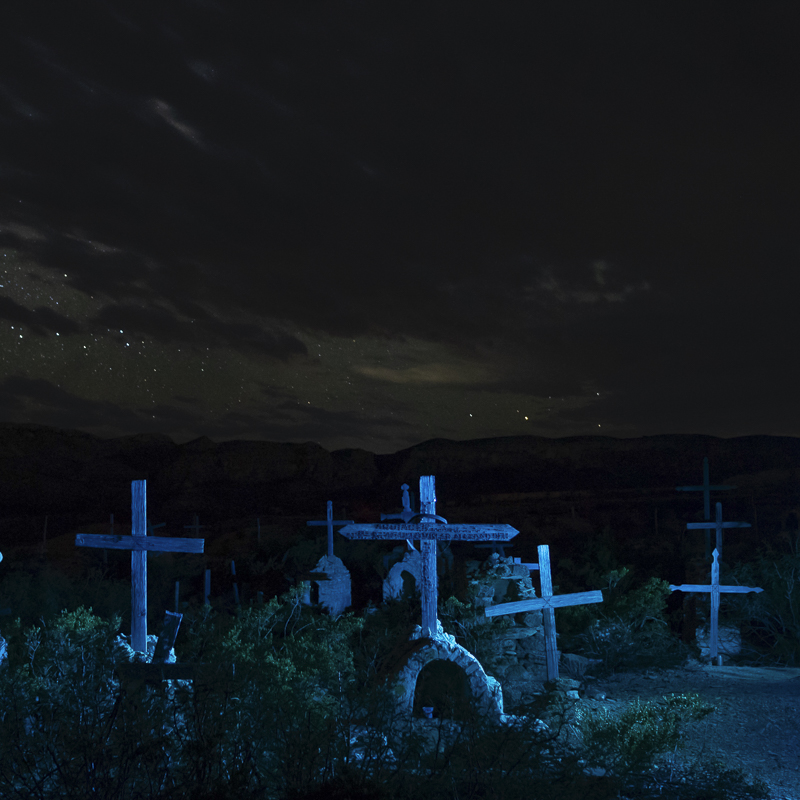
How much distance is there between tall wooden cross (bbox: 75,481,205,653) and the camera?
1035 cm

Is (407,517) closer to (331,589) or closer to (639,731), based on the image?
(331,589)

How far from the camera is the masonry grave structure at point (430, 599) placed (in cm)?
1030

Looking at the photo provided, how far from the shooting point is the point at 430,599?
36.0 ft

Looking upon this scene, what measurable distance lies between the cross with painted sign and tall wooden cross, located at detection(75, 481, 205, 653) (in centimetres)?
257

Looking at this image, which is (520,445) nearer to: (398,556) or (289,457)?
(289,457)

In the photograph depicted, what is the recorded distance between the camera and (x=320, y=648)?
36.0 ft

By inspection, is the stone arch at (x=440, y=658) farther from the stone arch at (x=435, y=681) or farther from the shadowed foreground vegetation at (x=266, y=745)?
the shadowed foreground vegetation at (x=266, y=745)

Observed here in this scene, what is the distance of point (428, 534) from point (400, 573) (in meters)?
8.73

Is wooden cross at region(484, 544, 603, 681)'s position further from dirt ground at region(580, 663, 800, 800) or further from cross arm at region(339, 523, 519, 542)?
cross arm at region(339, 523, 519, 542)

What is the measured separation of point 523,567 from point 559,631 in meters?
2.26

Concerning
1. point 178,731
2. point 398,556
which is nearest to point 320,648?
point 178,731

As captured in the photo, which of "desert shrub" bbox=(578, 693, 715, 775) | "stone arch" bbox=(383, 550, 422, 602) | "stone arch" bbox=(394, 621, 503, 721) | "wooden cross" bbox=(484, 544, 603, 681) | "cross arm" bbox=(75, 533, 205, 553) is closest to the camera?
"desert shrub" bbox=(578, 693, 715, 775)

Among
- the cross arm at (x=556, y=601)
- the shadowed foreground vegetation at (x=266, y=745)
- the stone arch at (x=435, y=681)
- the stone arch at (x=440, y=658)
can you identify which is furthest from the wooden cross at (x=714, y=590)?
the stone arch at (x=440, y=658)

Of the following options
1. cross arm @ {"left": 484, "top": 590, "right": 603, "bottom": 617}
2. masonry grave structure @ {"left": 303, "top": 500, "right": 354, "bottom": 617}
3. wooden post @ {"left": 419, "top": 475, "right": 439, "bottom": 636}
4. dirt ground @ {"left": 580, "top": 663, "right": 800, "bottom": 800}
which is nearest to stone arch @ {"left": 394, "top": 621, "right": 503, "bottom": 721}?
wooden post @ {"left": 419, "top": 475, "right": 439, "bottom": 636}
